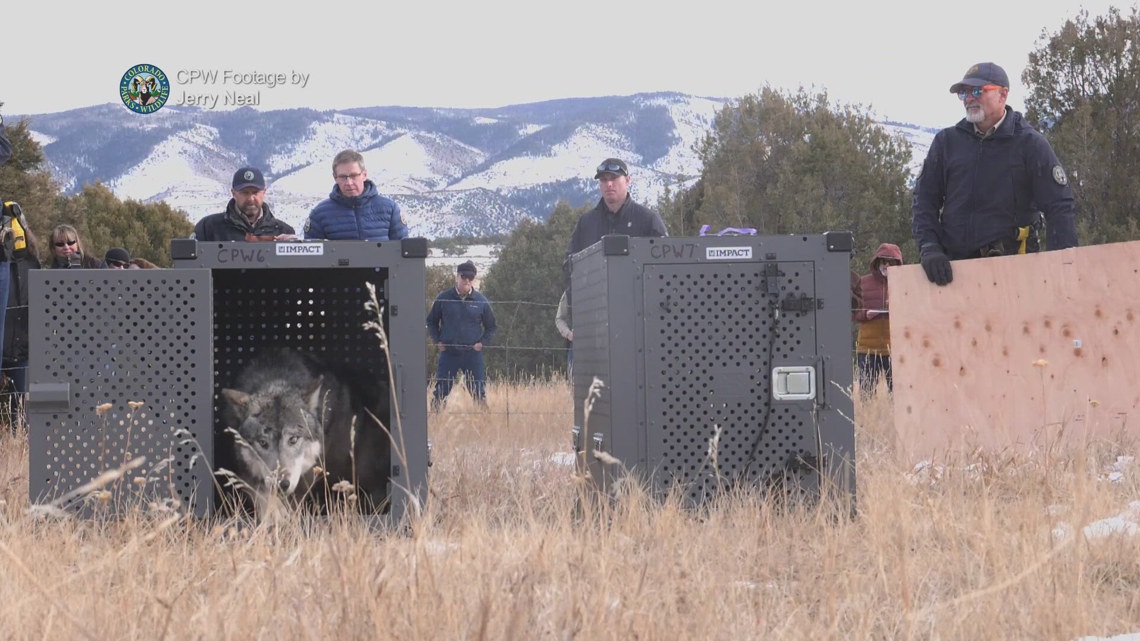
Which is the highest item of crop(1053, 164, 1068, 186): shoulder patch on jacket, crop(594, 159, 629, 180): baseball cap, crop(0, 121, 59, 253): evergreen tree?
crop(0, 121, 59, 253): evergreen tree

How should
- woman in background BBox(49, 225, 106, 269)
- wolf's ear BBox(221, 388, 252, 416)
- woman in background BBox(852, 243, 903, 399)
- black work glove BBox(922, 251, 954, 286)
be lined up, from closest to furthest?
1. wolf's ear BBox(221, 388, 252, 416)
2. black work glove BBox(922, 251, 954, 286)
3. woman in background BBox(49, 225, 106, 269)
4. woman in background BBox(852, 243, 903, 399)

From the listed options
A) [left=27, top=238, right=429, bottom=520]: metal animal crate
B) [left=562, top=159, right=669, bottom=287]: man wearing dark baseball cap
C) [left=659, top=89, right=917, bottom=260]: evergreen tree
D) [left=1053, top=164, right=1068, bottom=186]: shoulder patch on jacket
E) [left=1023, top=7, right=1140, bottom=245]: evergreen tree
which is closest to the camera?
[left=27, top=238, right=429, bottom=520]: metal animal crate

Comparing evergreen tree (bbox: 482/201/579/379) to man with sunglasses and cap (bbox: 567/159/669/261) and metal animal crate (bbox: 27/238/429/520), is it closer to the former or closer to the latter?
man with sunglasses and cap (bbox: 567/159/669/261)

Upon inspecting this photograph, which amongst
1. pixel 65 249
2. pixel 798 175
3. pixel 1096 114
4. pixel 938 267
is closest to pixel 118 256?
pixel 65 249

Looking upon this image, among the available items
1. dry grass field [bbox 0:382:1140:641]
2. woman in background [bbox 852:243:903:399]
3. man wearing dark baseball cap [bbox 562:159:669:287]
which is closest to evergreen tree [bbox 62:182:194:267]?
woman in background [bbox 852:243:903:399]

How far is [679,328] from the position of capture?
4707 mm

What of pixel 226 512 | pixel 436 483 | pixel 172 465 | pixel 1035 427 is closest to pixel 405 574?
pixel 172 465

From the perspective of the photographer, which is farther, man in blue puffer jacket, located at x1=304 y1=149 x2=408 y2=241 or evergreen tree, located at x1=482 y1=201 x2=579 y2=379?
evergreen tree, located at x1=482 y1=201 x2=579 y2=379

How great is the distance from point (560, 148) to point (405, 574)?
120 metres

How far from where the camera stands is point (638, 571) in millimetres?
3324

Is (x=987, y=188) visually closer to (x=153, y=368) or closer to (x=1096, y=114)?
(x=153, y=368)

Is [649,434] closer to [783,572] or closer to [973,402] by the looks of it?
[783,572]

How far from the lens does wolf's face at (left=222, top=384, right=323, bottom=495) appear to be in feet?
16.3

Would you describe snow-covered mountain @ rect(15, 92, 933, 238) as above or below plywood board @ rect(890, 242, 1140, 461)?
above
